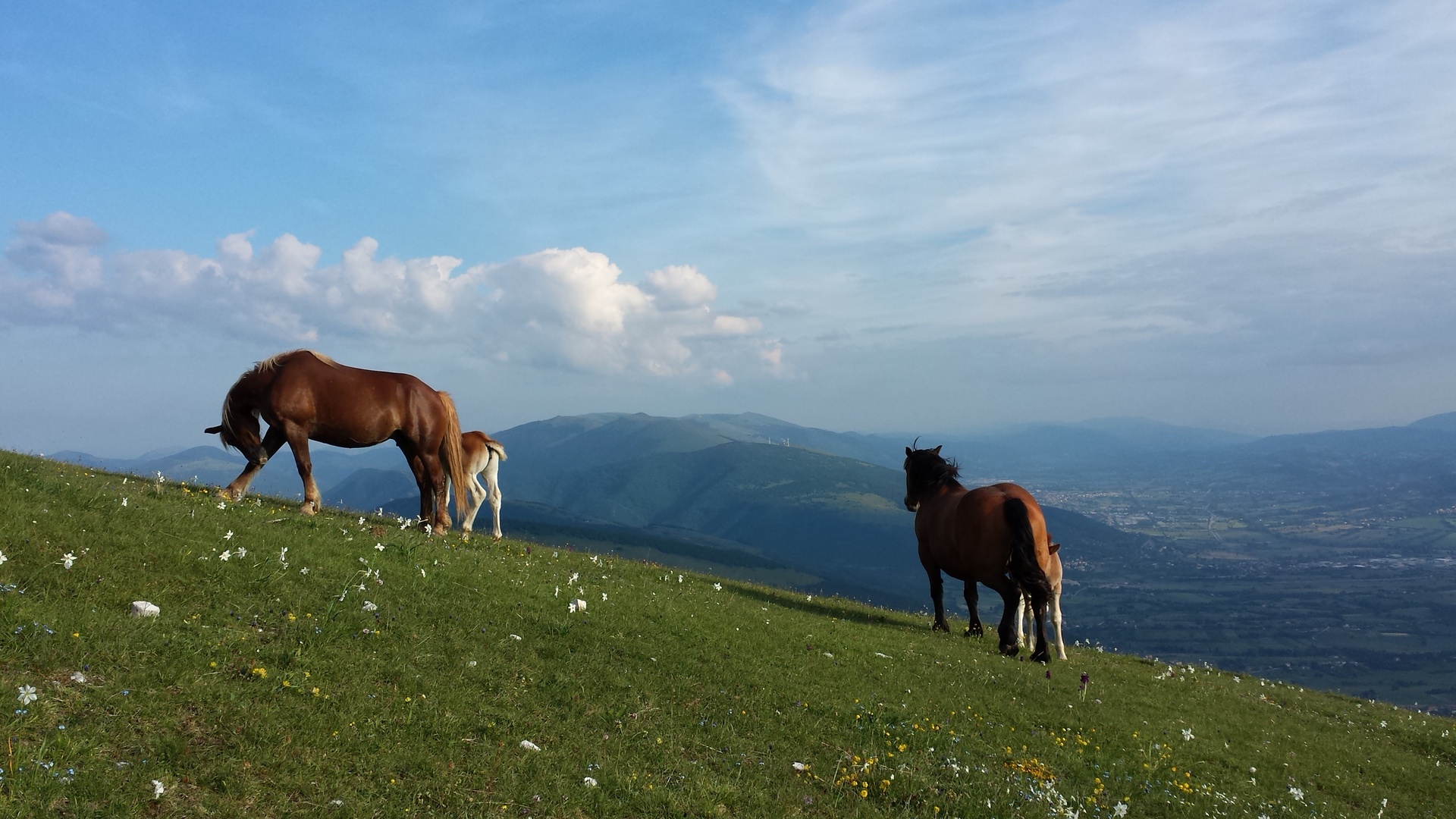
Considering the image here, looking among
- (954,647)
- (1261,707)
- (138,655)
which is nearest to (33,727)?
(138,655)

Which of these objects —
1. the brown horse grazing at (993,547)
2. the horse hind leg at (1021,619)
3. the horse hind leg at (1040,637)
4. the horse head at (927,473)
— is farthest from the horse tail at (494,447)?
the horse hind leg at (1040,637)

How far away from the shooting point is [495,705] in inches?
364

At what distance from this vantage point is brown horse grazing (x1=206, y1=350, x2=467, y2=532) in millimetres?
16875

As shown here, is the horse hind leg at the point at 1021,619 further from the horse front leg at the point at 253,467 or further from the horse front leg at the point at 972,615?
the horse front leg at the point at 253,467

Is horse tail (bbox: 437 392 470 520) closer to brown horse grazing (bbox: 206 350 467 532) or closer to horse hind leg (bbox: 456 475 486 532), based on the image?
brown horse grazing (bbox: 206 350 467 532)

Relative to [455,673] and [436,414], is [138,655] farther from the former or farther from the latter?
[436,414]

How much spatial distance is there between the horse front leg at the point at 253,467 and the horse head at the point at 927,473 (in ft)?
53.5

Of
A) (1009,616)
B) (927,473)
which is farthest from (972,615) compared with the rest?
(927,473)

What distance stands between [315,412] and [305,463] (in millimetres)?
1271

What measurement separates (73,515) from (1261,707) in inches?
967

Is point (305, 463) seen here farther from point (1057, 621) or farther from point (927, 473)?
point (1057, 621)

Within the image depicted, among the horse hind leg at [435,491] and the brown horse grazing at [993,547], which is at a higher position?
the horse hind leg at [435,491]

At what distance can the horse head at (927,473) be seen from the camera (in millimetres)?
22047

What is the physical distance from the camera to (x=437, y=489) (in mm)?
18891
